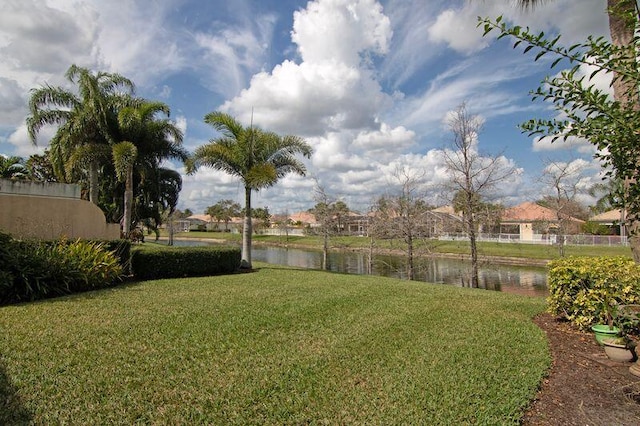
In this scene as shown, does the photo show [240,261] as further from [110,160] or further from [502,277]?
[502,277]

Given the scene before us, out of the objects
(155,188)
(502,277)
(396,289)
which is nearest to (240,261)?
(396,289)

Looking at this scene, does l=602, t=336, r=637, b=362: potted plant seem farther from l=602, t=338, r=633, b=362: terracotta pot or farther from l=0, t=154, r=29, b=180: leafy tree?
l=0, t=154, r=29, b=180: leafy tree

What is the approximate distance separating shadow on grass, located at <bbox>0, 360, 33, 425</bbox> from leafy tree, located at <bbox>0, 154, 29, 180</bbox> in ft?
89.0

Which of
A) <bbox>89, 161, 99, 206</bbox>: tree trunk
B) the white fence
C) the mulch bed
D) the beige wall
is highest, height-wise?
<bbox>89, 161, 99, 206</bbox>: tree trunk

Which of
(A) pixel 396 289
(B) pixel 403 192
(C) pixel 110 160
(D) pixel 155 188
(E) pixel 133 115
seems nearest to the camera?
(A) pixel 396 289

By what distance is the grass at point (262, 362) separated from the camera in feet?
10.1

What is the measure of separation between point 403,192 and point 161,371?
14714 millimetres

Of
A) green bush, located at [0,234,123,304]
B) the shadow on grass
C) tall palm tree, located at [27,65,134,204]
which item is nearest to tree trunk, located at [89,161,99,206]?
tall palm tree, located at [27,65,134,204]

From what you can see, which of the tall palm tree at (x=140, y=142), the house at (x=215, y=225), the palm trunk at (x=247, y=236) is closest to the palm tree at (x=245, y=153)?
the palm trunk at (x=247, y=236)

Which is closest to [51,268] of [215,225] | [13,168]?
[13,168]

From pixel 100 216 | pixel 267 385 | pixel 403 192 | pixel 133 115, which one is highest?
pixel 133 115

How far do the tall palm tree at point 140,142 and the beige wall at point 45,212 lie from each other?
6.29 ft

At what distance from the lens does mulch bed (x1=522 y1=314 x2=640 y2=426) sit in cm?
320

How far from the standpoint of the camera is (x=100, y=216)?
38.8 feet
